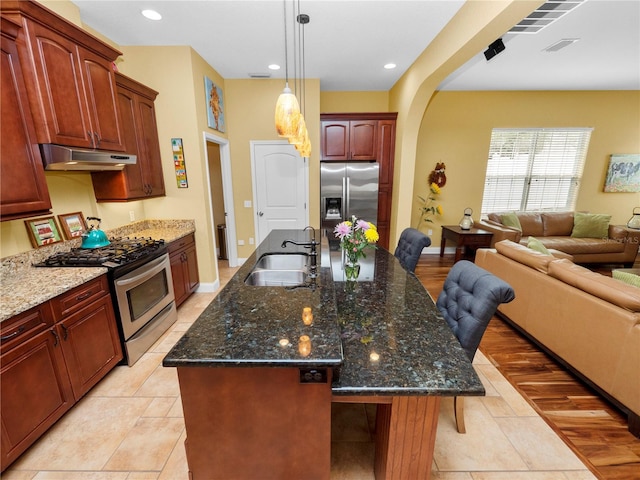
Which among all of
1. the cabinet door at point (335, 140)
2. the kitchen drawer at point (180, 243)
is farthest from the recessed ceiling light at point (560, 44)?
the kitchen drawer at point (180, 243)

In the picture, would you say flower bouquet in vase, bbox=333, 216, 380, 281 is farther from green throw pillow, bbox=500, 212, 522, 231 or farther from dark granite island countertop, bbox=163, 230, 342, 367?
green throw pillow, bbox=500, 212, 522, 231

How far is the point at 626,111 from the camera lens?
15.5ft

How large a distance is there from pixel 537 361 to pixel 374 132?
11.9ft

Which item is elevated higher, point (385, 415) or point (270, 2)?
point (270, 2)

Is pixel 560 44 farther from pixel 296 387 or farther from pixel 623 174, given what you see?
pixel 296 387

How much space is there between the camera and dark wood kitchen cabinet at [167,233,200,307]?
2.94 m

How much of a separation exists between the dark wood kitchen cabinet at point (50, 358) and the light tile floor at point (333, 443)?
0.14 meters

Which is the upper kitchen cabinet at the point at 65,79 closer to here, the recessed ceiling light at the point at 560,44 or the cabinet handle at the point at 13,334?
the cabinet handle at the point at 13,334

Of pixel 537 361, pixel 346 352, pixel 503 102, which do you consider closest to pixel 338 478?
pixel 346 352

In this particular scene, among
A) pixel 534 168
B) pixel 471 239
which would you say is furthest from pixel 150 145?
pixel 534 168

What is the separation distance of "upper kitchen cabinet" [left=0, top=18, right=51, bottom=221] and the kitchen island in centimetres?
145

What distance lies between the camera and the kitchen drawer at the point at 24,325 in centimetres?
133

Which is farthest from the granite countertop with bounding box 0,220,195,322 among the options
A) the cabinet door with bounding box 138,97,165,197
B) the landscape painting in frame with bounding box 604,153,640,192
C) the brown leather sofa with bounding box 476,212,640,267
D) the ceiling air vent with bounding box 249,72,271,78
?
the landscape painting in frame with bounding box 604,153,640,192

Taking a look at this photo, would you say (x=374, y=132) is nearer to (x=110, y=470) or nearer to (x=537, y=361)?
(x=537, y=361)
